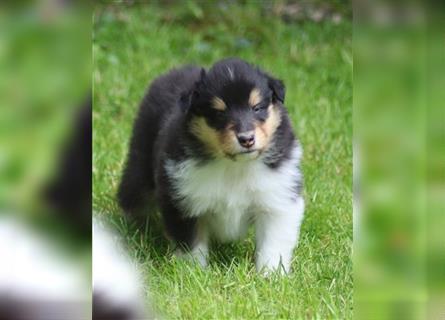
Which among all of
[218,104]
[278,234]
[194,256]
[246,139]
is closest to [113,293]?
[246,139]

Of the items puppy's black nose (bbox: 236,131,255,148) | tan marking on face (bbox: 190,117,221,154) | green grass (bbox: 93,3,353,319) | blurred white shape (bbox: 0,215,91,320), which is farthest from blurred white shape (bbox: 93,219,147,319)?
tan marking on face (bbox: 190,117,221,154)

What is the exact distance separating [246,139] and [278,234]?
541 mm

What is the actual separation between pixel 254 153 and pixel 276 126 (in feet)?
0.62

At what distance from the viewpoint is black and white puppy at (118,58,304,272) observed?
281 centimetres

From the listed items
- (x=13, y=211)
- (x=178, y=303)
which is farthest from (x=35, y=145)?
(x=178, y=303)

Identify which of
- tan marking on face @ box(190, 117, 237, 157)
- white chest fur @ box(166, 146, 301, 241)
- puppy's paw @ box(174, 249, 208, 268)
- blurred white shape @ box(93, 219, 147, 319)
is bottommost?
blurred white shape @ box(93, 219, 147, 319)

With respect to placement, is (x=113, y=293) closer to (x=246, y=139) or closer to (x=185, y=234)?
(x=246, y=139)

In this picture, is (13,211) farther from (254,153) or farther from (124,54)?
(124,54)

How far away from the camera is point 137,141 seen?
3.65 metres

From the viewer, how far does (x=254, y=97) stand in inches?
110

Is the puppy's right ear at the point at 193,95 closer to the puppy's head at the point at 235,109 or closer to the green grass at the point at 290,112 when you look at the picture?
the puppy's head at the point at 235,109

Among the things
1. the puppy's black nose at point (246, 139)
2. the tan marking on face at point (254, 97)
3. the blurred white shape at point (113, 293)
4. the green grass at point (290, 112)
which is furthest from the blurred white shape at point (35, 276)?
the tan marking on face at point (254, 97)

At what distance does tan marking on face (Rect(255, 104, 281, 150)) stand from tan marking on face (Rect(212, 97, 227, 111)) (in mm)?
134

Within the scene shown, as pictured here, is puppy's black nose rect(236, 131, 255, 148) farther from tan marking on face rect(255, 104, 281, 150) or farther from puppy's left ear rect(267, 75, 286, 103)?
puppy's left ear rect(267, 75, 286, 103)
